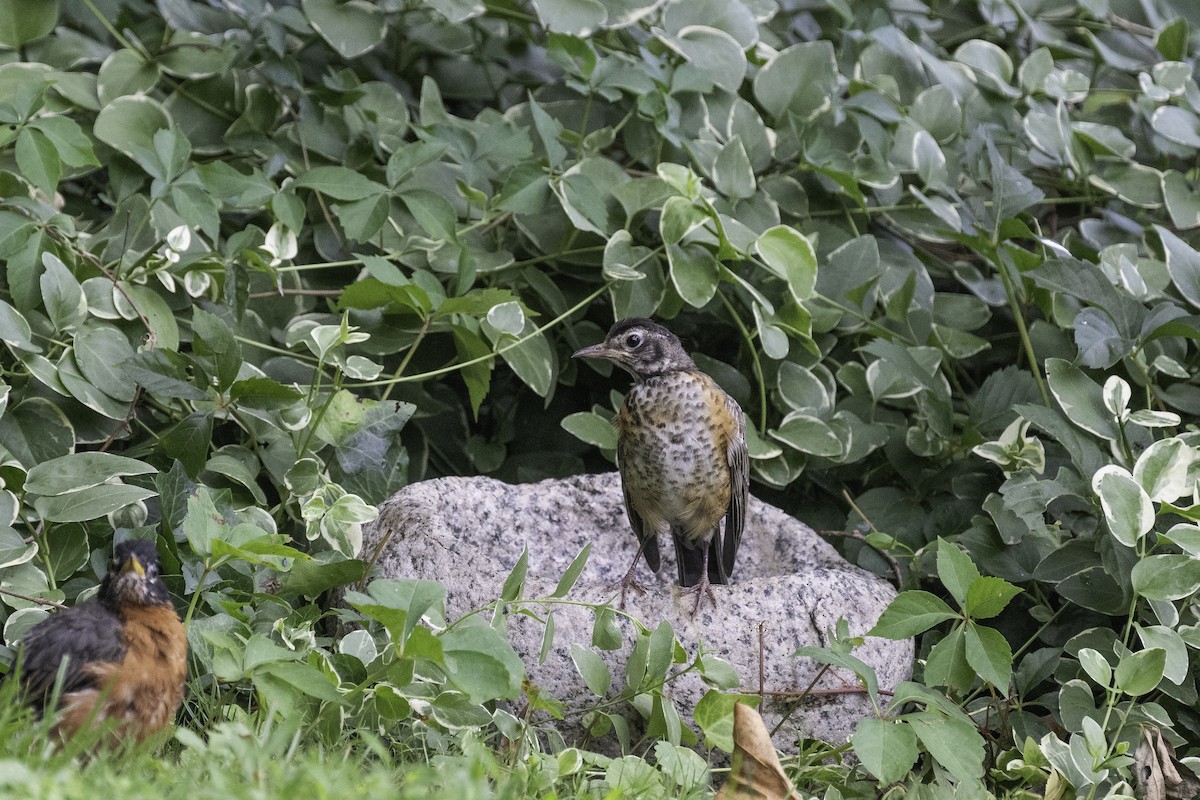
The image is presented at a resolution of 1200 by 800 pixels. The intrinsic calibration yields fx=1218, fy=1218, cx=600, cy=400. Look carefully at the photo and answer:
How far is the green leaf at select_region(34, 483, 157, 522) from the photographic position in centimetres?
365

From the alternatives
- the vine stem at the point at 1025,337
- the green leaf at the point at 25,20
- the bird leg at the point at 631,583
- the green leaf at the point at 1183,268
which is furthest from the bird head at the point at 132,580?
the green leaf at the point at 1183,268

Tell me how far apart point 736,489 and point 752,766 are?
4.16 ft

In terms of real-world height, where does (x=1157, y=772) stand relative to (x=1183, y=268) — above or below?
below

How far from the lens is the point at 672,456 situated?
4.24 metres

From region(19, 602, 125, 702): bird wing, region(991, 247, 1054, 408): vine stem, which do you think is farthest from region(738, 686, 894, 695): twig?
region(19, 602, 125, 702): bird wing

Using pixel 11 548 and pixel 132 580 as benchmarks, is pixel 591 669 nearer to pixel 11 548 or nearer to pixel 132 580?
pixel 132 580

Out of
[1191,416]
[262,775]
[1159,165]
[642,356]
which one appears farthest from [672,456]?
[1159,165]

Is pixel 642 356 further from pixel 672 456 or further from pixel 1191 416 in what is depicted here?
pixel 1191 416

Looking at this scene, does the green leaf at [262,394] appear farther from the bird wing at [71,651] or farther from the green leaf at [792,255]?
the green leaf at [792,255]

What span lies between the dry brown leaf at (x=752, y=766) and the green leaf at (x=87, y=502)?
185 centimetres

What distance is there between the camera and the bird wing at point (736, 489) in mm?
4348

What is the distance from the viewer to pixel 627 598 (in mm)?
4195

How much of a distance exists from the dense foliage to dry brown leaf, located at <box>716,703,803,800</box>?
15 centimetres

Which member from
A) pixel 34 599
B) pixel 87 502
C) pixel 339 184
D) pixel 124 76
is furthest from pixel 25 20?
pixel 34 599
